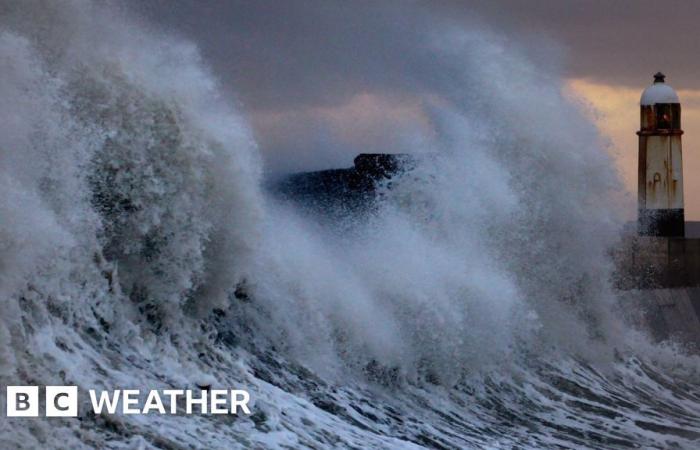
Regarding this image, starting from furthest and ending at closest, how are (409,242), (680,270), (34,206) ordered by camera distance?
(680,270) < (409,242) < (34,206)

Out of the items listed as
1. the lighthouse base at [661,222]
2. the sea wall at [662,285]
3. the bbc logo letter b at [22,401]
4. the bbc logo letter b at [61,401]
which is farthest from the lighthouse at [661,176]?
the bbc logo letter b at [22,401]

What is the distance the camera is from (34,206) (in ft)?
16.0

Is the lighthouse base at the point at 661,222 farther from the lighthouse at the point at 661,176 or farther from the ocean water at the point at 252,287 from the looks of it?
the ocean water at the point at 252,287

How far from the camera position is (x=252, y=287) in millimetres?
6926

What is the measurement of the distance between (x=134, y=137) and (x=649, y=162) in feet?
36.2

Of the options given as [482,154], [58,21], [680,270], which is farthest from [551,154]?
[58,21]

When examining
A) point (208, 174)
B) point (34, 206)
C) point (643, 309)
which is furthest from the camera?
point (643, 309)

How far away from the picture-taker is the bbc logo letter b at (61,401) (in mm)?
4273

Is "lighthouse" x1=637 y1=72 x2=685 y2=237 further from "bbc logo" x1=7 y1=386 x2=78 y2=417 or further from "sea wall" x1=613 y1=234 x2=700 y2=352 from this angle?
"bbc logo" x1=7 y1=386 x2=78 y2=417

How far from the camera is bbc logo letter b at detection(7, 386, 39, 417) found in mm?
→ 4105

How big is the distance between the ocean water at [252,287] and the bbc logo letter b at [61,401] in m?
0.05

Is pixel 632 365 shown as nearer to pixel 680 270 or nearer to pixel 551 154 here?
pixel 551 154

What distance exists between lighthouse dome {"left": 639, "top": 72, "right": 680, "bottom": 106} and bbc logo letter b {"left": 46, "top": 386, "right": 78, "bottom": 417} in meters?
13.0

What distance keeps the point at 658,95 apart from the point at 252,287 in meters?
Result: 10.7
